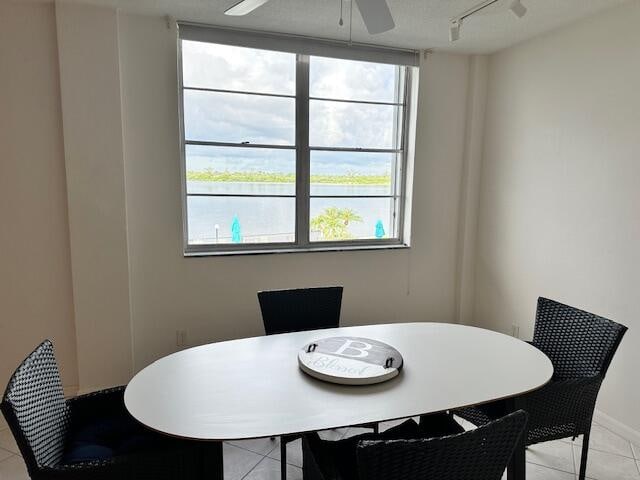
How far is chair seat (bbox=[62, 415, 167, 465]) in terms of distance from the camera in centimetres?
153

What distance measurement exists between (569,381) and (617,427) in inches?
44.2

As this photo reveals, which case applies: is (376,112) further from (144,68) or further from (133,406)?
(133,406)

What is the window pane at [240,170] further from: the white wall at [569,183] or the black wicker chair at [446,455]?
the black wicker chair at [446,455]

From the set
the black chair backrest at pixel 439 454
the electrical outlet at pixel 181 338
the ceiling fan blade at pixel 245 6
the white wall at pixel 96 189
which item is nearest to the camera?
the black chair backrest at pixel 439 454

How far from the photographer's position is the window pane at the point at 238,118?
9.93 feet

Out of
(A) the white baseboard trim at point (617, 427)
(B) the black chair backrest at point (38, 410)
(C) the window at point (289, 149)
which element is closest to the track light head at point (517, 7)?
(C) the window at point (289, 149)

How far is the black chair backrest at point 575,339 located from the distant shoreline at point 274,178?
1.66m

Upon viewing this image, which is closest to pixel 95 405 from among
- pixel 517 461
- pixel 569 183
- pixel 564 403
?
pixel 517 461

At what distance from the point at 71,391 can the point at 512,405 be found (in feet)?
8.87

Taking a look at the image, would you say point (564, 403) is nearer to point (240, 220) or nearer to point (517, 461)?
point (517, 461)

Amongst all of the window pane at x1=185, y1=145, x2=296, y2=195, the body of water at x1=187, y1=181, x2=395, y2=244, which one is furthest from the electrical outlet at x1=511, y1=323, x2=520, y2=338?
the window pane at x1=185, y1=145, x2=296, y2=195

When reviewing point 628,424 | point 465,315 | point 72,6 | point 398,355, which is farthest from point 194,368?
point 465,315

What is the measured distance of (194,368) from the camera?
1720 mm

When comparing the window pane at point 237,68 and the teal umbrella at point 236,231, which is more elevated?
the window pane at point 237,68
